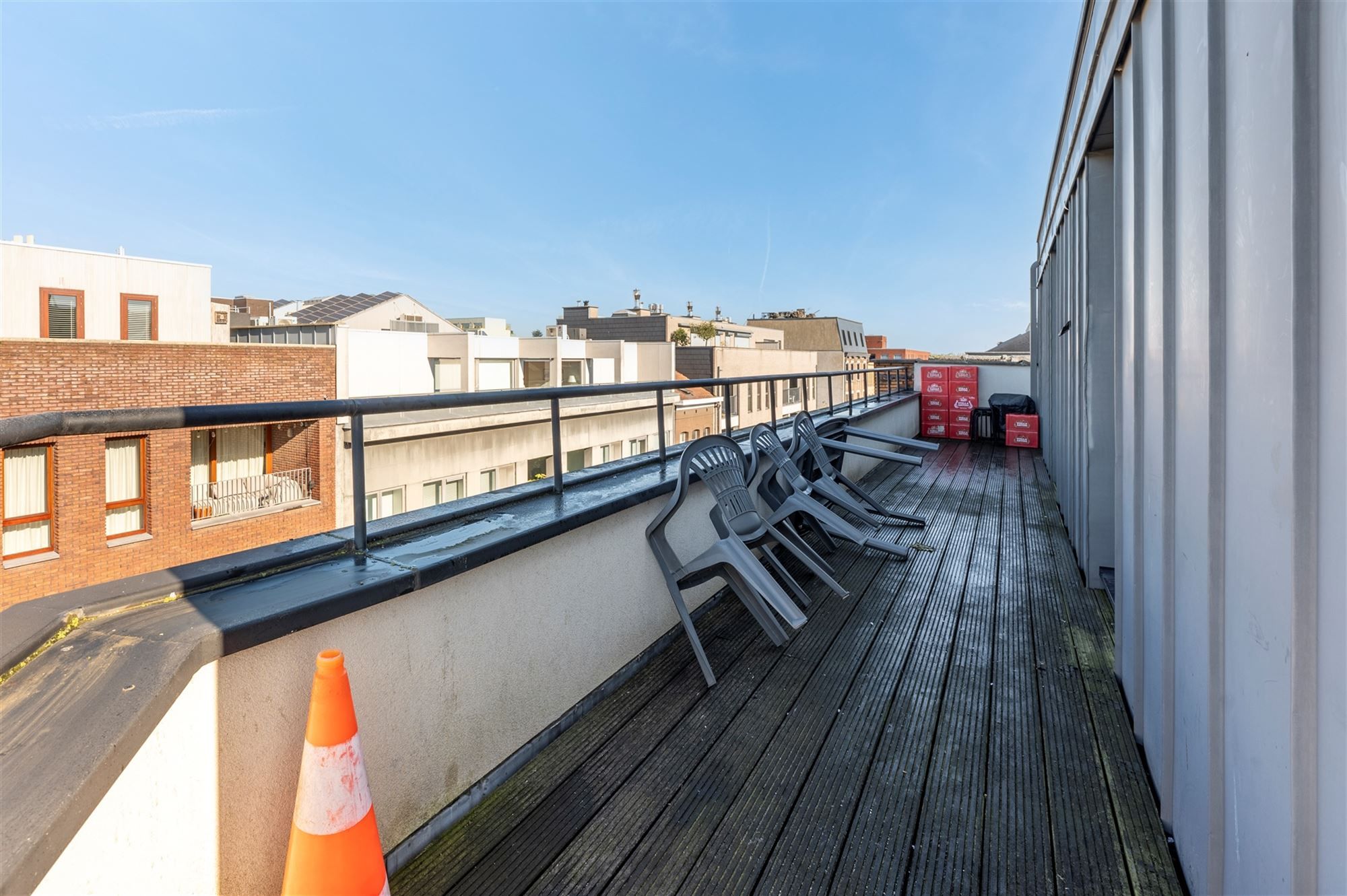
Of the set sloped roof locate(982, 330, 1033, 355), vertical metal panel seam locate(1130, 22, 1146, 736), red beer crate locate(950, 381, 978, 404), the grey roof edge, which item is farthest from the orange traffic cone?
sloped roof locate(982, 330, 1033, 355)

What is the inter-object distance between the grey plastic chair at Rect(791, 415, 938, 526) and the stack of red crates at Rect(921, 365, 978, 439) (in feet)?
23.2

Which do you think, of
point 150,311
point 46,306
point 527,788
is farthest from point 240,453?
point 527,788

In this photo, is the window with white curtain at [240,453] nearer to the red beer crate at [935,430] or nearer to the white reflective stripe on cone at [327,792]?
the red beer crate at [935,430]

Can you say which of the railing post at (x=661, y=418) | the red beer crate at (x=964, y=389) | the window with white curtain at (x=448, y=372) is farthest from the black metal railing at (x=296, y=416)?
the window with white curtain at (x=448, y=372)

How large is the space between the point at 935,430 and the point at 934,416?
0.29 metres

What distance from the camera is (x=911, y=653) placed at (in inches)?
122

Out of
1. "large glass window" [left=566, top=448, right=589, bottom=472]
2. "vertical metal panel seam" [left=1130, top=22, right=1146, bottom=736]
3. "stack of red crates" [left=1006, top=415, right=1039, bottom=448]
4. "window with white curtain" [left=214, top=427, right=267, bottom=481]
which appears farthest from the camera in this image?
"large glass window" [left=566, top=448, right=589, bottom=472]

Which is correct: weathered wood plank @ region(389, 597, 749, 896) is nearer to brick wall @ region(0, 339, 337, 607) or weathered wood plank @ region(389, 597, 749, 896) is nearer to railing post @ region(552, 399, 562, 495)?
railing post @ region(552, 399, 562, 495)

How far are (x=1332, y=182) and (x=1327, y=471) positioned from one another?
0.44 metres

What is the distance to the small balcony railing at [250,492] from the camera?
13.1 m

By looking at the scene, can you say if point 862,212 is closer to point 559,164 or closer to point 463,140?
point 559,164

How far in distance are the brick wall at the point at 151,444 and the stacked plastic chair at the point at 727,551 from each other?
378 inches

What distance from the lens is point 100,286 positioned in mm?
17047

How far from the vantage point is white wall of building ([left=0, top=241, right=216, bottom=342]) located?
52.9 feet
